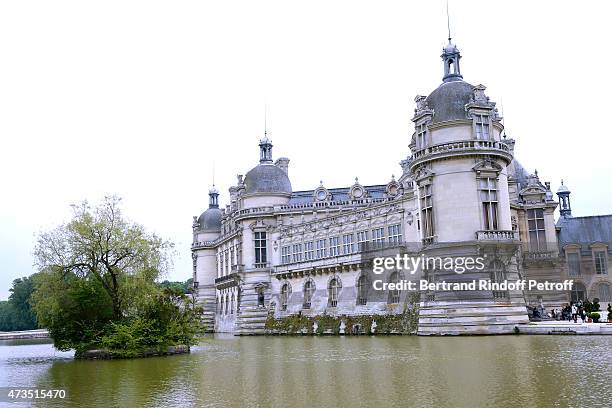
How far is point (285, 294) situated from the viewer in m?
68.5

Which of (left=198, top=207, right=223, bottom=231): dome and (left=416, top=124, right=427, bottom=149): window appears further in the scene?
(left=198, top=207, right=223, bottom=231): dome

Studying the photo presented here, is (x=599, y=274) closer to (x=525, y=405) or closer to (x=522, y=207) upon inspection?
(x=522, y=207)

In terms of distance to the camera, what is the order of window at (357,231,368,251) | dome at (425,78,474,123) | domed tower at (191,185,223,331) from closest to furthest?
dome at (425,78,474,123)
window at (357,231,368,251)
domed tower at (191,185,223,331)

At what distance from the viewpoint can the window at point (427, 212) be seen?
45469 mm

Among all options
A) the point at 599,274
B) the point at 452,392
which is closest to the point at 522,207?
the point at 599,274

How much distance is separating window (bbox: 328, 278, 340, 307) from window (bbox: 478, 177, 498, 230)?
65.9 feet

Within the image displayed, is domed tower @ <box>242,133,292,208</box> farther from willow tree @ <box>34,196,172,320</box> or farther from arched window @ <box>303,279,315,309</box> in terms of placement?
willow tree @ <box>34,196,172,320</box>

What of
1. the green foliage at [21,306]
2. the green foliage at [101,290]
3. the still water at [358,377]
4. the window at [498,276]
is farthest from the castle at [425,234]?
the green foliage at [21,306]

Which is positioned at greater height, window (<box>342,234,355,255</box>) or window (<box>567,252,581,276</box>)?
window (<box>342,234,355,255</box>)

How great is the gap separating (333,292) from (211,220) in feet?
126

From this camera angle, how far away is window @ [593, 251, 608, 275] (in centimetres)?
6475

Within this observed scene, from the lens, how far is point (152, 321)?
35.1 meters

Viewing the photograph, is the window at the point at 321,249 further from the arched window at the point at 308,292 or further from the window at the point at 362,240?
the window at the point at 362,240

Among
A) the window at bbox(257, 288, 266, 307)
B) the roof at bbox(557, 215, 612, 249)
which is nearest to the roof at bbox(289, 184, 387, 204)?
the window at bbox(257, 288, 266, 307)
